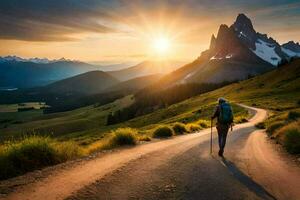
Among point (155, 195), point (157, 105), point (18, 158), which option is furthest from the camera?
point (157, 105)

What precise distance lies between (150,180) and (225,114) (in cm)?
664

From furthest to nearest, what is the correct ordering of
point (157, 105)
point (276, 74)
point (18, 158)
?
point (157, 105)
point (276, 74)
point (18, 158)

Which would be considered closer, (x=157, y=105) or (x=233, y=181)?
(x=233, y=181)

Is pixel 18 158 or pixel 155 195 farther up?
pixel 18 158

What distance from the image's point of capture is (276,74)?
494 feet

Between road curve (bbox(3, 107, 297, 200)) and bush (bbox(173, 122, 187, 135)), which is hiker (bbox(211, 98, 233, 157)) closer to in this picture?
road curve (bbox(3, 107, 297, 200))

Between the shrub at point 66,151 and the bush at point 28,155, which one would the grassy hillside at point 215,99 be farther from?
the bush at point 28,155

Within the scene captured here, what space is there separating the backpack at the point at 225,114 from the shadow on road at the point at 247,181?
85.0 inches

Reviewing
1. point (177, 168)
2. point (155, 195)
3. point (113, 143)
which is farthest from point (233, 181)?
point (113, 143)

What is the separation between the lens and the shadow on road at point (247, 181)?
430 inches

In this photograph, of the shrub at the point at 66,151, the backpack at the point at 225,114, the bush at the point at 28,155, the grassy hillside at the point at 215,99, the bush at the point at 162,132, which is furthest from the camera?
the grassy hillside at the point at 215,99

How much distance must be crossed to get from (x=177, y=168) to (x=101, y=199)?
186 inches

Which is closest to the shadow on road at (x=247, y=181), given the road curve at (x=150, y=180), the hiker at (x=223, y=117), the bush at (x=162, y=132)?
the road curve at (x=150, y=180)

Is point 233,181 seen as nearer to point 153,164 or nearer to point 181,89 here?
point 153,164
